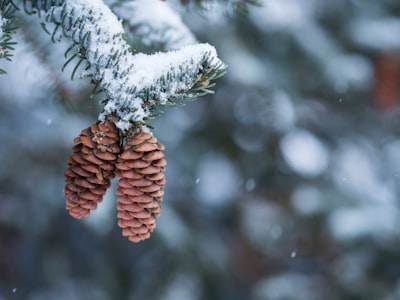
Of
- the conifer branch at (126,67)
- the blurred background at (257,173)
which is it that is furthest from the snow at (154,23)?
the blurred background at (257,173)

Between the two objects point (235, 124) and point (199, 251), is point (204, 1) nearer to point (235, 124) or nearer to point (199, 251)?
point (199, 251)

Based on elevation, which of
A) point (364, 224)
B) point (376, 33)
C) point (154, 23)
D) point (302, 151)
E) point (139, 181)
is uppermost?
point (154, 23)

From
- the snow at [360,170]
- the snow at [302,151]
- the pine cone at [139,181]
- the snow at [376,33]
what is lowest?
the snow at [360,170]

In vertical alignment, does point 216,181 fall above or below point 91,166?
below

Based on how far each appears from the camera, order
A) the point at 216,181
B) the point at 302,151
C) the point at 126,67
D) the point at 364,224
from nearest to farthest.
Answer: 1. the point at 126,67
2. the point at 364,224
3. the point at 302,151
4. the point at 216,181

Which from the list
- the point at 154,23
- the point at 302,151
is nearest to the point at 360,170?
the point at 302,151

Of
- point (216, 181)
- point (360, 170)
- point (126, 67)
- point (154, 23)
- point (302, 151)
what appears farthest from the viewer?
point (360, 170)

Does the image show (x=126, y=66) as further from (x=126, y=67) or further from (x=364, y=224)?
(x=364, y=224)

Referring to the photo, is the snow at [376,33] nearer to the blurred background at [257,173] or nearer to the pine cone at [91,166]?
the blurred background at [257,173]
